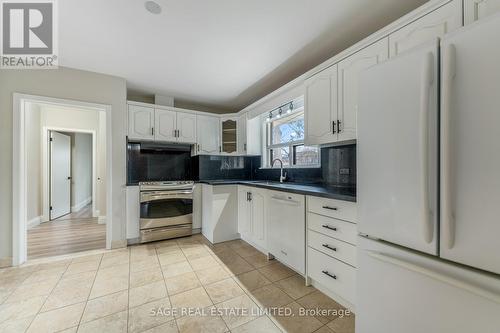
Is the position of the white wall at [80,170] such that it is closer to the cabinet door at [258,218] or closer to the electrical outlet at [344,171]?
the cabinet door at [258,218]

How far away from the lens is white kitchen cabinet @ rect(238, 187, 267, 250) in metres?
2.60

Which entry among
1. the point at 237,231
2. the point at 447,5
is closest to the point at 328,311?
the point at 237,231

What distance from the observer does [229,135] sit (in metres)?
3.91

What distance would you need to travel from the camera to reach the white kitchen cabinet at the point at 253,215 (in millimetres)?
2596

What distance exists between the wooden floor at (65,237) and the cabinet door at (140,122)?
1732mm

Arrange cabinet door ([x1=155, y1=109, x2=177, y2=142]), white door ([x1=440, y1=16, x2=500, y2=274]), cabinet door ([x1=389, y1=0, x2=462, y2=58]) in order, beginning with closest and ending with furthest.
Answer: white door ([x1=440, y1=16, x2=500, y2=274]) → cabinet door ([x1=389, y1=0, x2=462, y2=58]) → cabinet door ([x1=155, y1=109, x2=177, y2=142])

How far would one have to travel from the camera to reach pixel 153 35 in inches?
78.9

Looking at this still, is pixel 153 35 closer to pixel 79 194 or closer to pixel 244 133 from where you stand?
pixel 244 133

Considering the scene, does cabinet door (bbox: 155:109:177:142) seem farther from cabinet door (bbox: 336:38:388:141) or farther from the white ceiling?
cabinet door (bbox: 336:38:388:141)

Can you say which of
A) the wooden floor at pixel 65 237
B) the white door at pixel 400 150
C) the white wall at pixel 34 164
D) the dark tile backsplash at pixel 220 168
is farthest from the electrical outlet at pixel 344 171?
the white wall at pixel 34 164

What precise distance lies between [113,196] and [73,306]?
4.89 feet

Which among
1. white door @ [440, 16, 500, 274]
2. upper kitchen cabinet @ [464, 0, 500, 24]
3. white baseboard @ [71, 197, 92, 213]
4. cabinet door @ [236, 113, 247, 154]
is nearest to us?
white door @ [440, 16, 500, 274]

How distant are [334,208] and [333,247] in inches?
12.7

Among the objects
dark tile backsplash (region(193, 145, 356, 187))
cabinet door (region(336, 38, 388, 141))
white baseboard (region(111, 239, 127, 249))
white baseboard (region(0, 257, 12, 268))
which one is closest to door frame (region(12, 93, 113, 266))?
white baseboard (region(0, 257, 12, 268))
